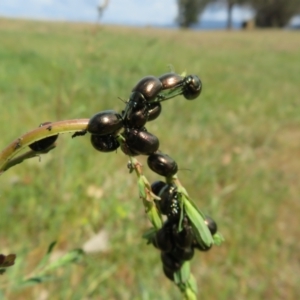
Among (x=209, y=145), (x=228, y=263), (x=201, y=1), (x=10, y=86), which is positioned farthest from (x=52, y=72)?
(x=201, y=1)

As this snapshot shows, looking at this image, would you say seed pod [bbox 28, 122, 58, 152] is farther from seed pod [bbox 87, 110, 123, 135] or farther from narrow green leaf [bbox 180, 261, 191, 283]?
narrow green leaf [bbox 180, 261, 191, 283]

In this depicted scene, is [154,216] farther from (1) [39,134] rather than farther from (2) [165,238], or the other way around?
(1) [39,134]

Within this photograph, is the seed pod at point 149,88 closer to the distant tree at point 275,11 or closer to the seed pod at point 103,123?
the seed pod at point 103,123

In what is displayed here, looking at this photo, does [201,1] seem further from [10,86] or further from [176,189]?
[176,189]

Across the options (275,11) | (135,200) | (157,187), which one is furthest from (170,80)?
(275,11)

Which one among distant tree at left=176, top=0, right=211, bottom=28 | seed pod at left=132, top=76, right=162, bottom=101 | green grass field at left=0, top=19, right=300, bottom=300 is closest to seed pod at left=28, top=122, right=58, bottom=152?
Result: seed pod at left=132, top=76, right=162, bottom=101
